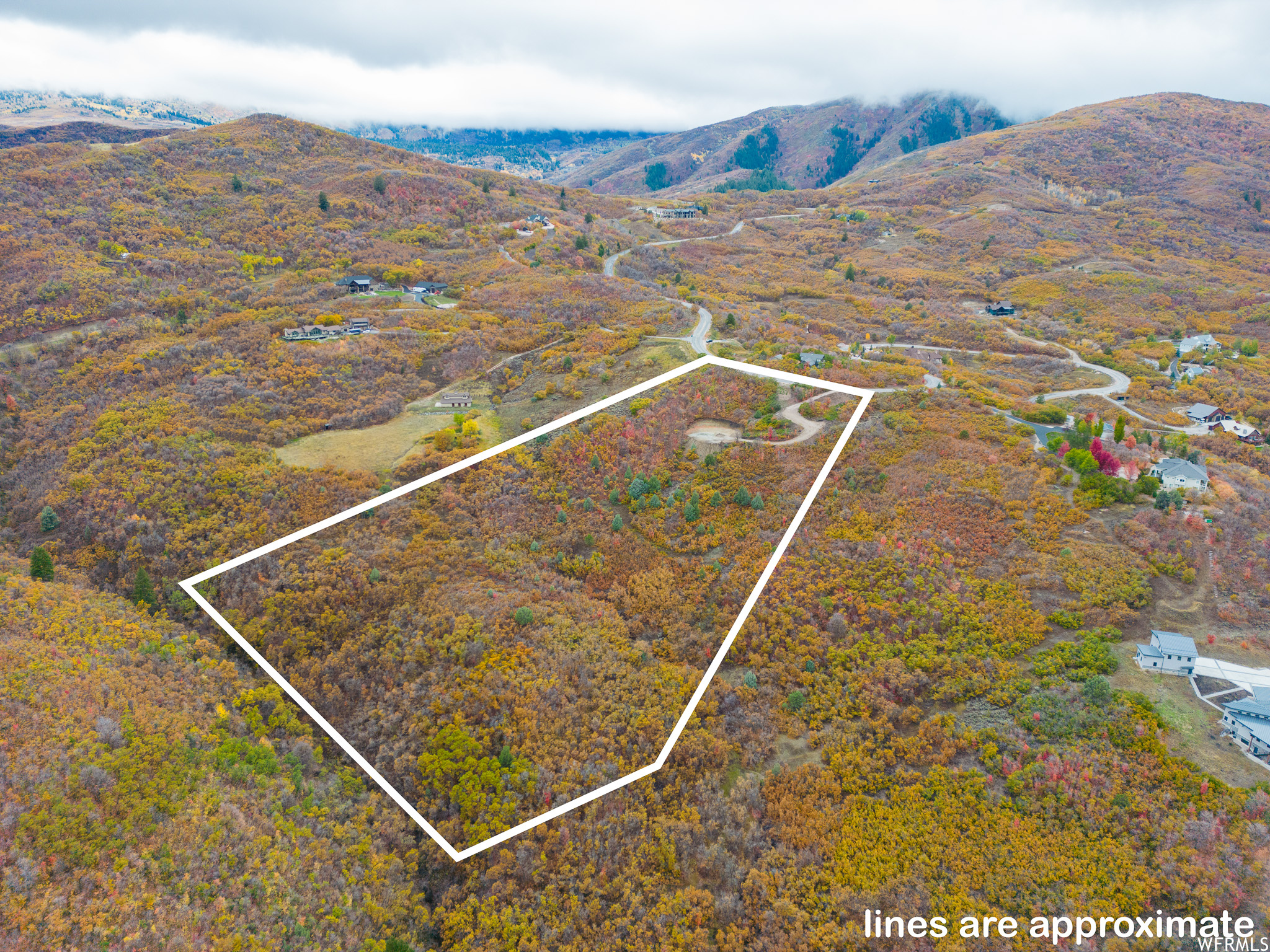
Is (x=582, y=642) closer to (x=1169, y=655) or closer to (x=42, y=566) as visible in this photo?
(x=1169, y=655)

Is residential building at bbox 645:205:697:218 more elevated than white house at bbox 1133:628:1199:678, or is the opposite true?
residential building at bbox 645:205:697:218

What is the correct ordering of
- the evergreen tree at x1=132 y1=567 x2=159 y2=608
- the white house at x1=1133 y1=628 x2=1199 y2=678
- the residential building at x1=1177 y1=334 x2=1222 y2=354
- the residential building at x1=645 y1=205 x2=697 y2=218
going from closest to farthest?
the white house at x1=1133 y1=628 x2=1199 y2=678 < the evergreen tree at x1=132 y1=567 x2=159 y2=608 < the residential building at x1=1177 y1=334 x2=1222 y2=354 < the residential building at x1=645 y1=205 x2=697 y2=218

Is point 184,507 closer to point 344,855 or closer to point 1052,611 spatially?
point 344,855

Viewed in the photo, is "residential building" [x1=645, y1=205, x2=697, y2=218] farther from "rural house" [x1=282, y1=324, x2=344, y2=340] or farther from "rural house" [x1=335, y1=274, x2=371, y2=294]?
"rural house" [x1=282, y1=324, x2=344, y2=340]

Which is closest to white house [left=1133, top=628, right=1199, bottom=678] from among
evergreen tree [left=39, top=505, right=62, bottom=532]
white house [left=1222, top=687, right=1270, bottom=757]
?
white house [left=1222, top=687, right=1270, bottom=757]

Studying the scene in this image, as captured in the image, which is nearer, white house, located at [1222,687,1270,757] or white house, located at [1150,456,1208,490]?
white house, located at [1222,687,1270,757]

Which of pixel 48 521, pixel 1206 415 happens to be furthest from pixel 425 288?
pixel 1206 415
